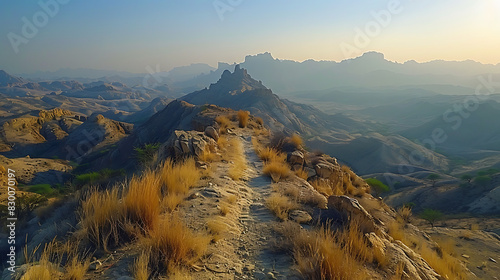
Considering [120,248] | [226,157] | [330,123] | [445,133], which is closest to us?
[120,248]

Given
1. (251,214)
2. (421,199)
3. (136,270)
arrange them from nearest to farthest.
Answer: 1. (136,270)
2. (251,214)
3. (421,199)

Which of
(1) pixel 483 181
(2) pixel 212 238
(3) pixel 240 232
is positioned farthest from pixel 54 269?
(1) pixel 483 181

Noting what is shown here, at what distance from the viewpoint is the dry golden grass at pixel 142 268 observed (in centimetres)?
295

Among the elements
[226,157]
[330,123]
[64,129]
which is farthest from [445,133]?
[64,129]

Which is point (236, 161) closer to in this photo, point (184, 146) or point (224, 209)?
point (184, 146)

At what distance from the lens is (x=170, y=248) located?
134 inches

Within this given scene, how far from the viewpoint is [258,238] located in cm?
478

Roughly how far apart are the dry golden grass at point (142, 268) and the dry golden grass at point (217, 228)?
1.33m

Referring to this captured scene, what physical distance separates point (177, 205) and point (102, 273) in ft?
7.12

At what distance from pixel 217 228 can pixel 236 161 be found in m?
5.80

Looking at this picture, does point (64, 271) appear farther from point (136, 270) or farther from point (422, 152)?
point (422, 152)

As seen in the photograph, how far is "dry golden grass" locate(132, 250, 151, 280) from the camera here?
295cm

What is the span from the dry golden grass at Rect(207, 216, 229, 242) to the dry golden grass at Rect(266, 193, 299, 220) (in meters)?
1.34

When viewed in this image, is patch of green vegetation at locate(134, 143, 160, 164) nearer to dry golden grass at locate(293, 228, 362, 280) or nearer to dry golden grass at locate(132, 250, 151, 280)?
dry golden grass at locate(132, 250, 151, 280)
